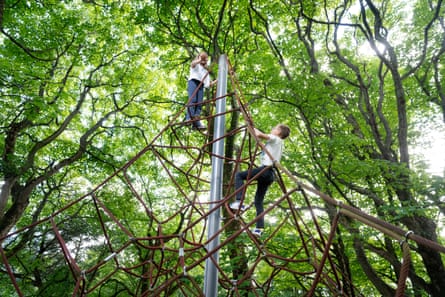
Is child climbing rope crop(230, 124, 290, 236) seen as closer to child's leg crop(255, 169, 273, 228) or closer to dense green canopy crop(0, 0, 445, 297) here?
child's leg crop(255, 169, 273, 228)

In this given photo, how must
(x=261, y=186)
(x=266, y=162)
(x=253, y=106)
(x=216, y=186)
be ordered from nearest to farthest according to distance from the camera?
(x=216, y=186) < (x=266, y=162) < (x=261, y=186) < (x=253, y=106)

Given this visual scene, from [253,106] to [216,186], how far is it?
4862mm

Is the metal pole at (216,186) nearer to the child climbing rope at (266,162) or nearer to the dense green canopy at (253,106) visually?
the child climbing rope at (266,162)

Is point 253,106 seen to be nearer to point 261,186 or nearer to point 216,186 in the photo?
point 261,186

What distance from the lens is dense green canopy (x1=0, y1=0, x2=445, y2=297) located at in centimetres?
473

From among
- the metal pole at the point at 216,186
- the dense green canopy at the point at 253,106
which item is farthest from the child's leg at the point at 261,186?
the dense green canopy at the point at 253,106

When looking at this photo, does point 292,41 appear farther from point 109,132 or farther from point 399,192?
point 109,132

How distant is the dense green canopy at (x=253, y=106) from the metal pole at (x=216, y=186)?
1.08 meters

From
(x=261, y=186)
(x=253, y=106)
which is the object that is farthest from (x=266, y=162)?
(x=253, y=106)

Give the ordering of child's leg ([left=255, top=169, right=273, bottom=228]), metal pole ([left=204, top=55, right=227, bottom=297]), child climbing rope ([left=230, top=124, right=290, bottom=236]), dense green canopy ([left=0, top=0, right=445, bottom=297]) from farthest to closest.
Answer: dense green canopy ([left=0, top=0, right=445, bottom=297]), child's leg ([left=255, top=169, right=273, bottom=228]), child climbing rope ([left=230, top=124, right=290, bottom=236]), metal pole ([left=204, top=55, right=227, bottom=297])

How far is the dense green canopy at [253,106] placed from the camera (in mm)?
4734

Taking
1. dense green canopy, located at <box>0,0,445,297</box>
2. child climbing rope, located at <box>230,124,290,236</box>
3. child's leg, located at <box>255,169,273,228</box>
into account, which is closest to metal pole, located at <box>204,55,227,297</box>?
child climbing rope, located at <box>230,124,290,236</box>

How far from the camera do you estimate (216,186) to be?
8.36ft

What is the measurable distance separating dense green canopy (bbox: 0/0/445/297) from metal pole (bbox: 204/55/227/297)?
1.08 metres
